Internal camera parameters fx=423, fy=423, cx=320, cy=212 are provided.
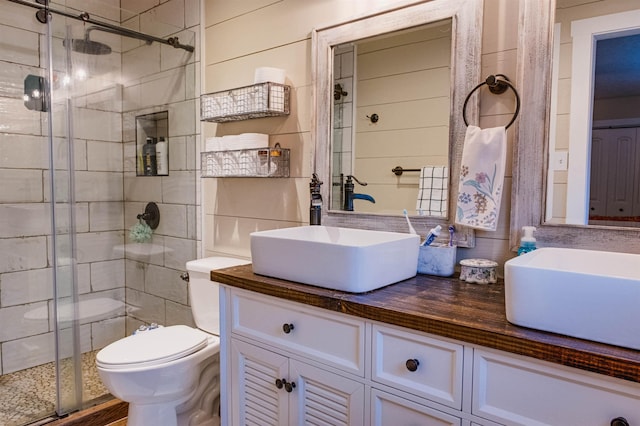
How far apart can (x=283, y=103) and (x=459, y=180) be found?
91cm

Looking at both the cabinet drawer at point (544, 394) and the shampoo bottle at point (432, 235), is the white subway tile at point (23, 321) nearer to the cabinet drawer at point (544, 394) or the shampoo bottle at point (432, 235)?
the shampoo bottle at point (432, 235)

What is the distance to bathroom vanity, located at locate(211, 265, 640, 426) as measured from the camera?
34.2 inches

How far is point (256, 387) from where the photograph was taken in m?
1.47

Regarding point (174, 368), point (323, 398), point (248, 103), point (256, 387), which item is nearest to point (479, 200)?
point (323, 398)

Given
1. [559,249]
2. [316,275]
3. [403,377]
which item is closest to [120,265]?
[316,275]

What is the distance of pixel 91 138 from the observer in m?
2.51

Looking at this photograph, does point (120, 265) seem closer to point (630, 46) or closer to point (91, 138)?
point (91, 138)

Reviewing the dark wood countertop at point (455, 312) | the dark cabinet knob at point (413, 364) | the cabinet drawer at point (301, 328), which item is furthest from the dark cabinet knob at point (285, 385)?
the dark cabinet knob at point (413, 364)

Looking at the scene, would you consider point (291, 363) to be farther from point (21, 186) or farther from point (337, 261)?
point (21, 186)

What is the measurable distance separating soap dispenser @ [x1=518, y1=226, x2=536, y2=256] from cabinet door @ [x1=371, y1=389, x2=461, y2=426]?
0.57 meters

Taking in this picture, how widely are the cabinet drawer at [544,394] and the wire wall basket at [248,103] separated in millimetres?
1393

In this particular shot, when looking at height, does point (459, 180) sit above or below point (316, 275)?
above

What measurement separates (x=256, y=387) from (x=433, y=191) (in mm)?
947

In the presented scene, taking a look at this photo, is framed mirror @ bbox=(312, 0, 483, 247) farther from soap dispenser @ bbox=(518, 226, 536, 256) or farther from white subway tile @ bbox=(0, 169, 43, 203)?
white subway tile @ bbox=(0, 169, 43, 203)
